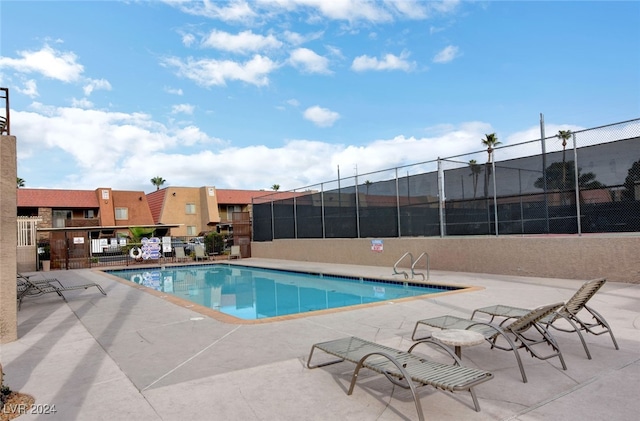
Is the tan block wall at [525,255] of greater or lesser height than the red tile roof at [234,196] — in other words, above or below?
below

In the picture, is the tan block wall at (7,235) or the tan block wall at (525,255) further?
the tan block wall at (525,255)

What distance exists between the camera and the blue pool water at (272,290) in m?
9.74

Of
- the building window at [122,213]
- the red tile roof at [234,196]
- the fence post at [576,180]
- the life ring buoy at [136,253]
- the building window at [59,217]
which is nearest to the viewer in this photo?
the fence post at [576,180]

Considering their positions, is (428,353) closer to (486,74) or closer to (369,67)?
(486,74)

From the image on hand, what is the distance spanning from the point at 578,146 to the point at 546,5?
459cm

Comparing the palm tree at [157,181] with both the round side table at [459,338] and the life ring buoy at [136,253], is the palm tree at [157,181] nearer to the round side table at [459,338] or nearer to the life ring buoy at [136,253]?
the life ring buoy at [136,253]

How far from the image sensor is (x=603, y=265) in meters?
9.32

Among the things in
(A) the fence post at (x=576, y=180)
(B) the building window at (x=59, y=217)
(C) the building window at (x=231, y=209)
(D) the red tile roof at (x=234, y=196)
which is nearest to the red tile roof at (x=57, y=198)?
(B) the building window at (x=59, y=217)

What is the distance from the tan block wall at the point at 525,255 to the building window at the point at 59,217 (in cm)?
2793

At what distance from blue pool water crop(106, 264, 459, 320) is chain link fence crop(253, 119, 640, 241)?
10.3 ft

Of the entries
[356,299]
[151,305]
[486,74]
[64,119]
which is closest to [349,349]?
[151,305]

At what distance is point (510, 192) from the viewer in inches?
454

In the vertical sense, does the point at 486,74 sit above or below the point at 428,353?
above

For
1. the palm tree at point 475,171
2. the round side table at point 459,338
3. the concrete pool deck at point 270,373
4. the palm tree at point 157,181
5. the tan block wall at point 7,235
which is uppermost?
the palm tree at point 157,181
